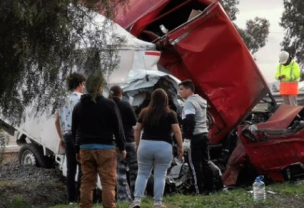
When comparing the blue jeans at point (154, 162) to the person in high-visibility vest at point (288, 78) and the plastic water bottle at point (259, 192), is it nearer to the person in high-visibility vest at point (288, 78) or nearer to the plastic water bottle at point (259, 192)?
the plastic water bottle at point (259, 192)

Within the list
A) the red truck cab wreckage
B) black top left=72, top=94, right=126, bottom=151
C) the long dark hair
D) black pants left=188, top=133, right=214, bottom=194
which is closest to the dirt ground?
black top left=72, top=94, right=126, bottom=151

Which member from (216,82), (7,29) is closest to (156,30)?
(216,82)

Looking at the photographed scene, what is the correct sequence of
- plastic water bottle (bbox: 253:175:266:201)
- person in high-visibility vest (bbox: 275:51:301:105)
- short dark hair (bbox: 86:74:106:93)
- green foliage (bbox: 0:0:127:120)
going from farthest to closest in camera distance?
person in high-visibility vest (bbox: 275:51:301:105) → plastic water bottle (bbox: 253:175:266:201) → short dark hair (bbox: 86:74:106:93) → green foliage (bbox: 0:0:127:120)

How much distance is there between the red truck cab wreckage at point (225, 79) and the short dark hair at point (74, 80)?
347 centimetres

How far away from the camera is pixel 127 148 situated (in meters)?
9.02

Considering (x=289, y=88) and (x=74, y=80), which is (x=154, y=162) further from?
(x=289, y=88)

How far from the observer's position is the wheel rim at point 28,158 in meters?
11.2

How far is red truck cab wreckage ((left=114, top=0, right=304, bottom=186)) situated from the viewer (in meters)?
10.1

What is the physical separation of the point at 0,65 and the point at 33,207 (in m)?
3.26

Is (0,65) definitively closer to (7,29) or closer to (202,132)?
(7,29)

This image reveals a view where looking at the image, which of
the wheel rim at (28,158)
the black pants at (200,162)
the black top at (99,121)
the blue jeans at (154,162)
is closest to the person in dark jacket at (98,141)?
the black top at (99,121)

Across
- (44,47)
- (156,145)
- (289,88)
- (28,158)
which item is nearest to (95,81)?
(44,47)

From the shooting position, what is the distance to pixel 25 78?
6484mm

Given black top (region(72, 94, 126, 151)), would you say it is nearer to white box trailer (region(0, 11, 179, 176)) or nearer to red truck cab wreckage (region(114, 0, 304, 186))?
white box trailer (region(0, 11, 179, 176))
